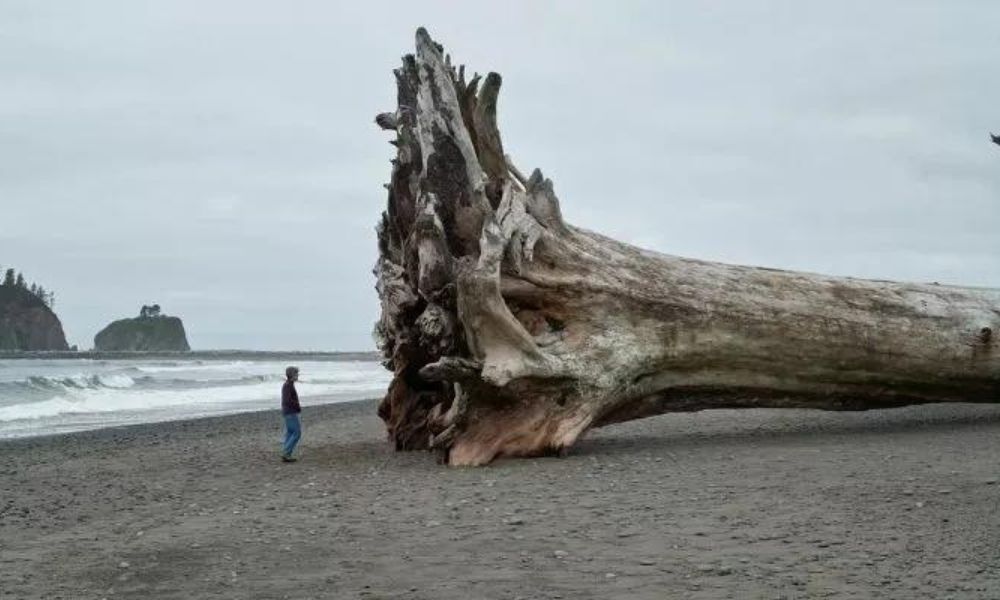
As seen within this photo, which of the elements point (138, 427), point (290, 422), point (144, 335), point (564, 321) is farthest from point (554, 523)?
point (144, 335)

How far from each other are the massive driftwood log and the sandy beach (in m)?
0.49

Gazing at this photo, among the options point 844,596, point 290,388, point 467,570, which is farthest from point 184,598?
point 290,388

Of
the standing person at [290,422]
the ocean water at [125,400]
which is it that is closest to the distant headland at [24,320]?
the ocean water at [125,400]

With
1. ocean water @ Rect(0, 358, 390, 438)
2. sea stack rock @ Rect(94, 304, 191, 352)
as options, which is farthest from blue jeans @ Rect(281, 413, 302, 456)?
sea stack rock @ Rect(94, 304, 191, 352)

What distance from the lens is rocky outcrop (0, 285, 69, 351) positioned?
118 metres

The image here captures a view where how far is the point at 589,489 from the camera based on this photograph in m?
7.87

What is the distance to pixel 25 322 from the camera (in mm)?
121625

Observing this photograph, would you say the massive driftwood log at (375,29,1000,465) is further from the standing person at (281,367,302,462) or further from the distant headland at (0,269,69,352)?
the distant headland at (0,269,69,352)

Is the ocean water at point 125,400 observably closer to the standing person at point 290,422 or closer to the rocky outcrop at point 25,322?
the standing person at point 290,422

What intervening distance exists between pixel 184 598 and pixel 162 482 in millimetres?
5480

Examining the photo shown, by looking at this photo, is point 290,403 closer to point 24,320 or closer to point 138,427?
point 138,427

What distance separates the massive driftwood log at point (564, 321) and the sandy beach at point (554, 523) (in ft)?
1.59

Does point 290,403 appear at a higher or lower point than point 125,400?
higher

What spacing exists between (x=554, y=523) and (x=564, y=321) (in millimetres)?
4101
